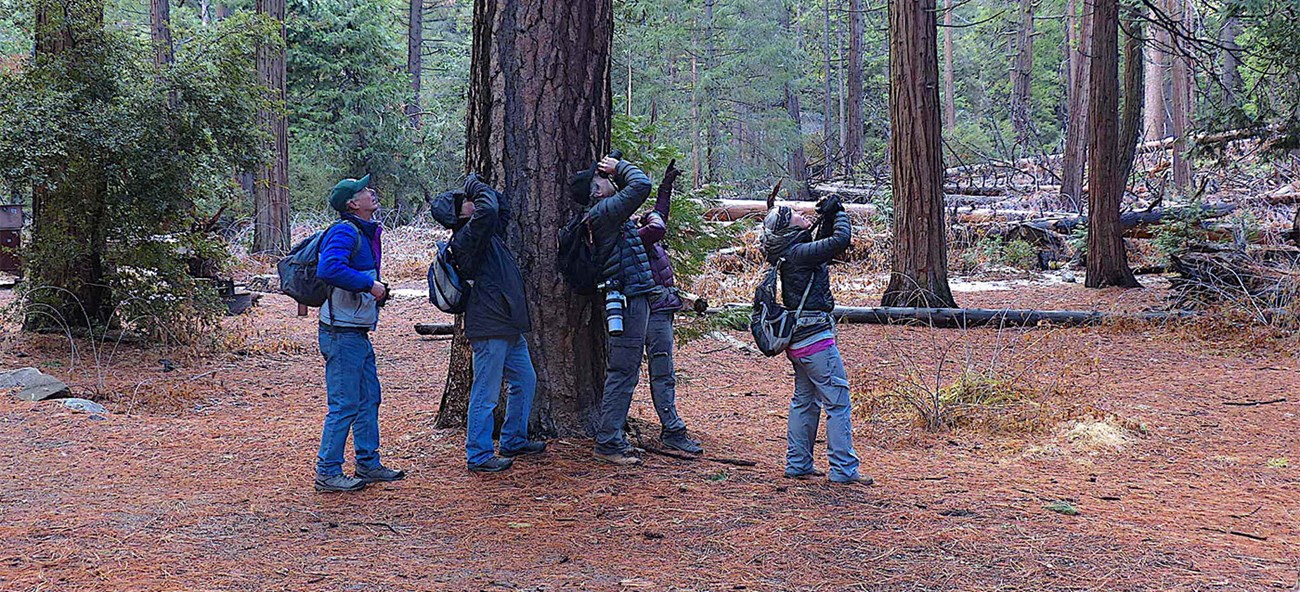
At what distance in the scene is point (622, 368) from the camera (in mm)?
5656

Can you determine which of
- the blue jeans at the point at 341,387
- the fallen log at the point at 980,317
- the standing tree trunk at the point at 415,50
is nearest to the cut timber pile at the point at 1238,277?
the fallen log at the point at 980,317

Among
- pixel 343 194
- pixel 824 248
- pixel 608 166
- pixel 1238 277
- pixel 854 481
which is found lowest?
pixel 854 481

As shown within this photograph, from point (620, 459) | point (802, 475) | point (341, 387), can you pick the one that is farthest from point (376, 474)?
point (802, 475)

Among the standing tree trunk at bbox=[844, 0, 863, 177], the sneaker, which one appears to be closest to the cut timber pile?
the sneaker

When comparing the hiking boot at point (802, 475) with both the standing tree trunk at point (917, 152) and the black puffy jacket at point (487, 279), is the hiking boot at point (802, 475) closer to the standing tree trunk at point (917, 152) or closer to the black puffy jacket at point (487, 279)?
the black puffy jacket at point (487, 279)

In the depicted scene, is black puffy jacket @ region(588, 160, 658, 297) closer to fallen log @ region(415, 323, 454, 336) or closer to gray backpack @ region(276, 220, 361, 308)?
gray backpack @ region(276, 220, 361, 308)

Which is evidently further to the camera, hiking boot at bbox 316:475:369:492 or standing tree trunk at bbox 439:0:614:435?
standing tree trunk at bbox 439:0:614:435

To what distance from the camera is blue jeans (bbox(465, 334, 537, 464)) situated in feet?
18.0

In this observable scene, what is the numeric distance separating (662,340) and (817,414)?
1025 millimetres

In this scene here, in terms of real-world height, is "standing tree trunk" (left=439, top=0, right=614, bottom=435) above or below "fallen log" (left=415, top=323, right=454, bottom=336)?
above

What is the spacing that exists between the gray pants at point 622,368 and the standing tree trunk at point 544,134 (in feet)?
1.33

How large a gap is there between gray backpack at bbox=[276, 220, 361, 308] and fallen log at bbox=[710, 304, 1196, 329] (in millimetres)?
7219

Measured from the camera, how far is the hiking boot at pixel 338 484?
17.4ft

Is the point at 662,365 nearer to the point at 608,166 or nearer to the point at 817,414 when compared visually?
the point at 817,414
